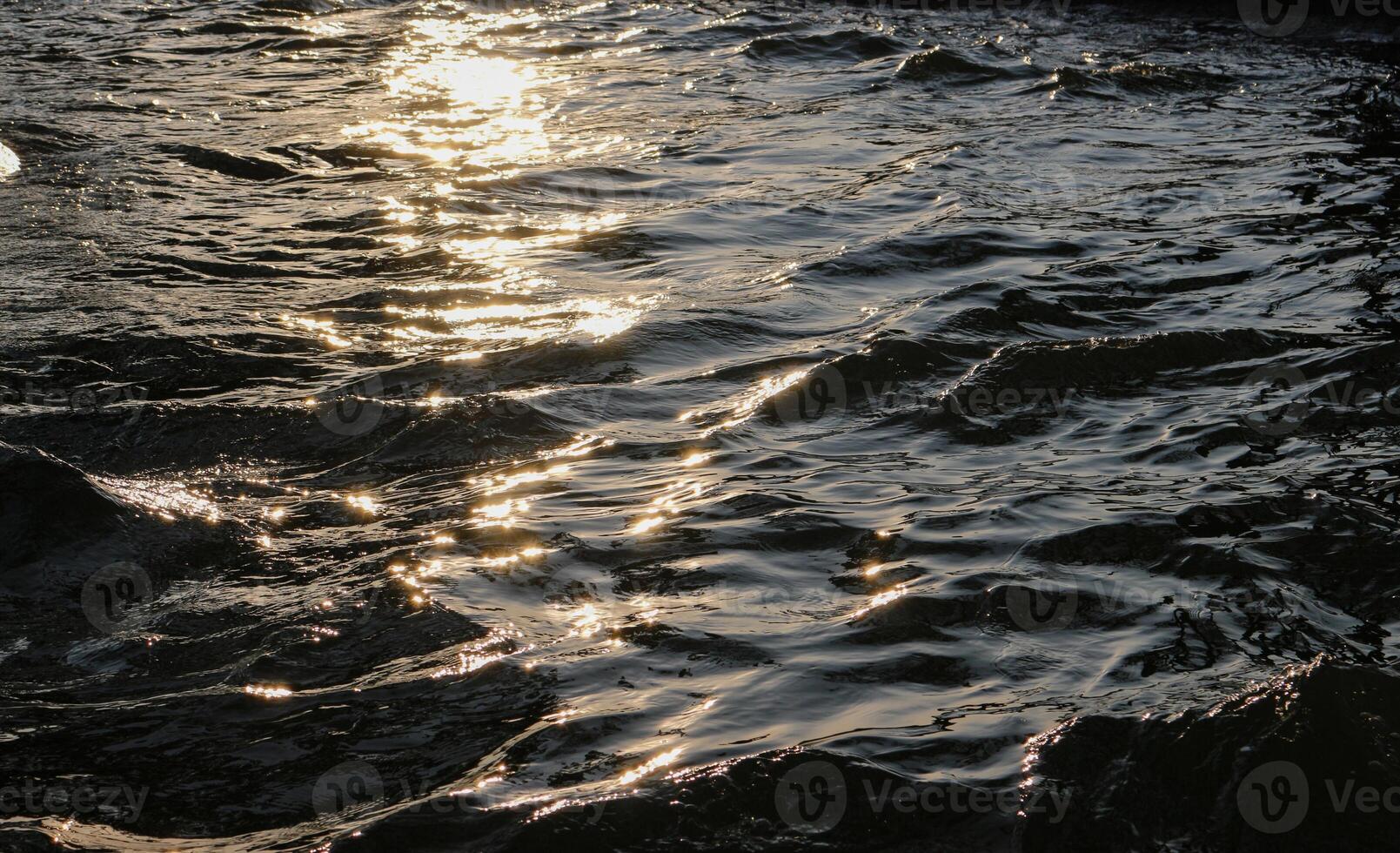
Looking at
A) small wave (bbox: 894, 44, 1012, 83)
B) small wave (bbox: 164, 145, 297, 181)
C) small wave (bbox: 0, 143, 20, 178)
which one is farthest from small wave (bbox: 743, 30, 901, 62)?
small wave (bbox: 0, 143, 20, 178)

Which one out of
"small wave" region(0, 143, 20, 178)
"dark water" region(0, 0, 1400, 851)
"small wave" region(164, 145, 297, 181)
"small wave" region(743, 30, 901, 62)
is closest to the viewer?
"dark water" region(0, 0, 1400, 851)

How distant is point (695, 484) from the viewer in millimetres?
4160

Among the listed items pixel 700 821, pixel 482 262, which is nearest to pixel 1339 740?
pixel 700 821

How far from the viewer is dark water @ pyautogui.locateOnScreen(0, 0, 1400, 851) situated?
2756 millimetres

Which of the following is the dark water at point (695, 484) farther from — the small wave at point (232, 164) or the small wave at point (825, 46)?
the small wave at point (825, 46)

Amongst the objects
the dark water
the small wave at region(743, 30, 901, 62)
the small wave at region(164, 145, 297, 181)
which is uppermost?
the small wave at region(743, 30, 901, 62)

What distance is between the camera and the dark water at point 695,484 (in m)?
2.76

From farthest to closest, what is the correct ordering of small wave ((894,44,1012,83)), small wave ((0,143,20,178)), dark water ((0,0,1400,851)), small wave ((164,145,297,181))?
small wave ((894,44,1012,83)) → small wave ((164,145,297,181)) → small wave ((0,143,20,178)) → dark water ((0,0,1400,851))

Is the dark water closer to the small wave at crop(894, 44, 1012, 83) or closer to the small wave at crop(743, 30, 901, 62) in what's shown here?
the small wave at crop(894, 44, 1012, 83)

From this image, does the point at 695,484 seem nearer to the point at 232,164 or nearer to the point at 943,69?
the point at 232,164

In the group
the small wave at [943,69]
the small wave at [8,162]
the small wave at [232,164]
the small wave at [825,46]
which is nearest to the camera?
→ the small wave at [8,162]

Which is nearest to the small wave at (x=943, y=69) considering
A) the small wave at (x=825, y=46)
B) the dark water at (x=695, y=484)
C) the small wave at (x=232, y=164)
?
the small wave at (x=825, y=46)

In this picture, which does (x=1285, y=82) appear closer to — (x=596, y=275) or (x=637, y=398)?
(x=596, y=275)

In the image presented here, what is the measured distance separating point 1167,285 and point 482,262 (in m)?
3.04
